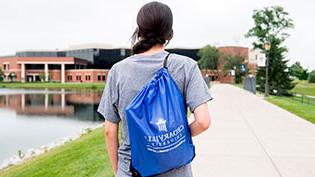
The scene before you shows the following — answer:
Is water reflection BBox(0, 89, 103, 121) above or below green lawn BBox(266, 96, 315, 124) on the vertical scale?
below

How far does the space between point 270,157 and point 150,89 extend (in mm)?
5210

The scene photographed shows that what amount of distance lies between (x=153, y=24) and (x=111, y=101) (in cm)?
47

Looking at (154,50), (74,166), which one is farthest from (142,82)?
(74,166)

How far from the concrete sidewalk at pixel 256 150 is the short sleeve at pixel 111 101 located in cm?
350

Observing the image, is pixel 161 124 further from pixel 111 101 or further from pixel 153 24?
pixel 153 24

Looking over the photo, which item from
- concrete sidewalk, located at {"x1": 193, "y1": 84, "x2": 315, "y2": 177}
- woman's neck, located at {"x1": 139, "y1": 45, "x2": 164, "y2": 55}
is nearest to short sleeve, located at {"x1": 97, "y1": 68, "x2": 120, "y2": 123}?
woman's neck, located at {"x1": 139, "y1": 45, "x2": 164, "y2": 55}

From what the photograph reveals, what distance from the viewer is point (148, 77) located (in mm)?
1966

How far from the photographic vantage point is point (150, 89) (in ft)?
6.10

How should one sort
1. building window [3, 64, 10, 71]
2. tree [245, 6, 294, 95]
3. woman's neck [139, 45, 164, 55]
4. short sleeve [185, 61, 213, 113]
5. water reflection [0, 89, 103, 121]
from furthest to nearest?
1. building window [3, 64, 10, 71]
2. tree [245, 6, 294, 95]
3. water reflection [0, 89, 103, 121]
4. woman's neck [139, 45, 164, 55]
5. short sleeve [185, 61, 213, 113]

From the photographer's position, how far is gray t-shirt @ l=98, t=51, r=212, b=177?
6.44ft

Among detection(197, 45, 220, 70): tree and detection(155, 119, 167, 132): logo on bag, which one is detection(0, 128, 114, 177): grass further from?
detection(197, 45, 220, 70): tree

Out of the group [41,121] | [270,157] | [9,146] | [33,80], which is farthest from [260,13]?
[33,80]

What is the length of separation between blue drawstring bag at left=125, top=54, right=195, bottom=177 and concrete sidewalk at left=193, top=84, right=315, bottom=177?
3611 millimetres

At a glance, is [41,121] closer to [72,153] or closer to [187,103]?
[72,153]
